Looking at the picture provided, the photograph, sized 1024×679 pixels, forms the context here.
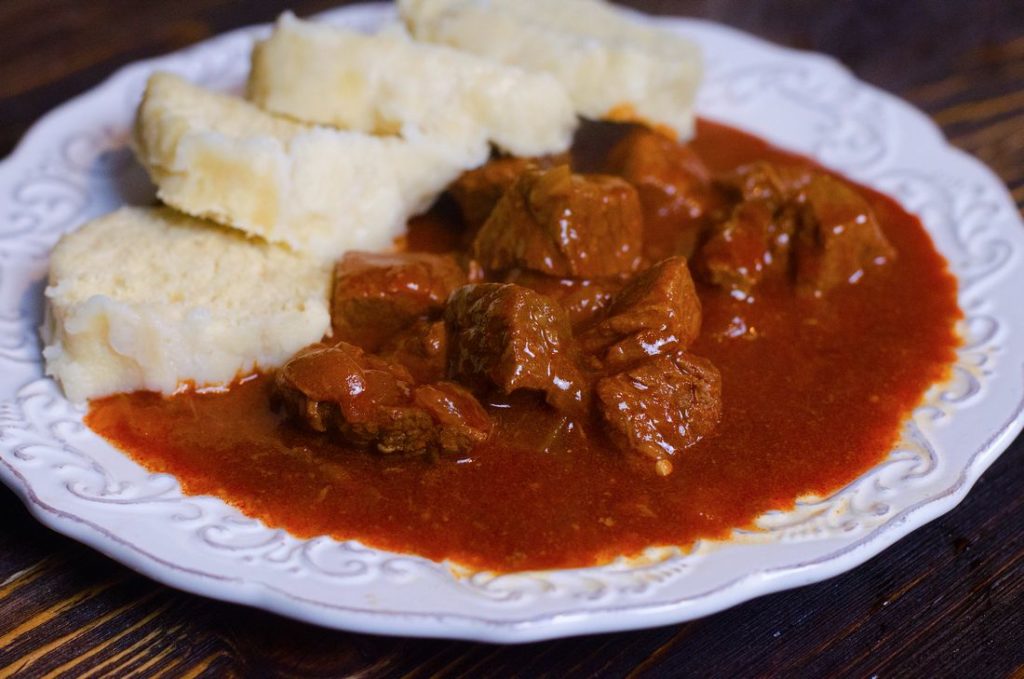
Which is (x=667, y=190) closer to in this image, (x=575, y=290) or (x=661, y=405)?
(x=575, y=290)

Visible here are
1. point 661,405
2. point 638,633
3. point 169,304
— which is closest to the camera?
point 638,633

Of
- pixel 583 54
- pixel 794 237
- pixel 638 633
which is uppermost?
pixel 583 54

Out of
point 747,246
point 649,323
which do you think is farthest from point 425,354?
point 747,246

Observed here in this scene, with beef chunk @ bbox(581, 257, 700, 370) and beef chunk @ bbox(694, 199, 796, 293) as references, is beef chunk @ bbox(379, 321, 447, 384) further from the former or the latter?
beef chunk @ bbox(694, 199, 796, 293)

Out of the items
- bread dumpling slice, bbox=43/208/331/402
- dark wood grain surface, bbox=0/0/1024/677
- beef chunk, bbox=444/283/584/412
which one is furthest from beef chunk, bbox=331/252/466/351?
dark wood grain surface, bbox=0/0/1024/677

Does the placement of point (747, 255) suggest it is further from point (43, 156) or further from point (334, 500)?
point (43, 156)

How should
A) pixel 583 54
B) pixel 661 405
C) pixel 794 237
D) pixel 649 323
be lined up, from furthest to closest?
pixel 583 54 → pixel 794 237 → pixel 649 323 → pixel 661 405

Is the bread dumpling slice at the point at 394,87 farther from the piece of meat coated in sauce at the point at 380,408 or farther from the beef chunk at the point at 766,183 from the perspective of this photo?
the piece of meat coated in sauce at the point at 380,408
